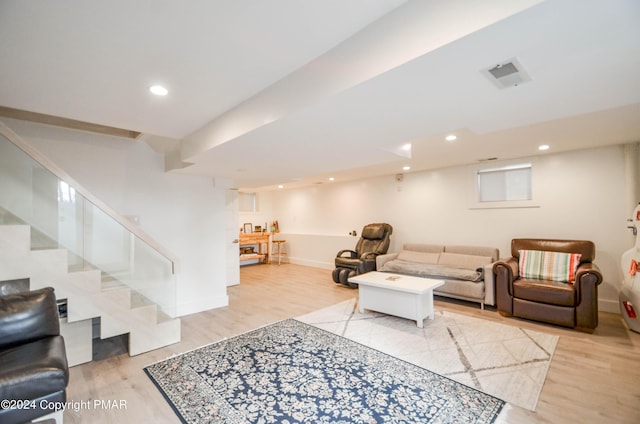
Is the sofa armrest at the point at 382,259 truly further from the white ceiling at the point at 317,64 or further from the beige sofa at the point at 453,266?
the white ceiling at the point at 317,64

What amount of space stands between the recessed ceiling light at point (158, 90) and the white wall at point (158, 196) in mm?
2089

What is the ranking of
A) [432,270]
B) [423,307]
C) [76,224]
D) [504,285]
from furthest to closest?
1. [432,270]
2. [504,285]
3. [423,307]
4. [76,224]

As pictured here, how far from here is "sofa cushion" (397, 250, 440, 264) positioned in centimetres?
515

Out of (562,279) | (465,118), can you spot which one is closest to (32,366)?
(465,118)

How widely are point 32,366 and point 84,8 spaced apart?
200cm

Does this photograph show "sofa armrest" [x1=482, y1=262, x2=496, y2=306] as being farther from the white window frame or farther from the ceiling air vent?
the ceiling air vent

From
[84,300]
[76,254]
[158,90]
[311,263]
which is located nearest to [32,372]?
[84,300]

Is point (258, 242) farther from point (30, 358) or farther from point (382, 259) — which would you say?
point (30, 358)

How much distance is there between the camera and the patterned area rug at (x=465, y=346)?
2.33 metres

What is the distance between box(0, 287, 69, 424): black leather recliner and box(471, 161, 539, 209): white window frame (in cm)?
564

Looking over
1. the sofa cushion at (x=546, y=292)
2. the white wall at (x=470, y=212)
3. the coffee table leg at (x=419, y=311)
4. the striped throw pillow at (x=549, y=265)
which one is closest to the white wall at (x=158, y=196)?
Answer: the coffee table leg at (x=419, y=311)

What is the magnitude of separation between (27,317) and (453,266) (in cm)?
517

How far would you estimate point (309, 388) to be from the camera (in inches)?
89.4

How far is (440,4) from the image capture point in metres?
1.21
